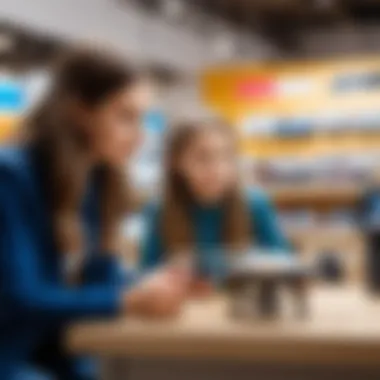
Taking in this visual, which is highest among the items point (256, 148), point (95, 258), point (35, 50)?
point (256, 148)

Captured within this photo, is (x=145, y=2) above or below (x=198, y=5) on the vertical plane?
below

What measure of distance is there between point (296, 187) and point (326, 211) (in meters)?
0.24

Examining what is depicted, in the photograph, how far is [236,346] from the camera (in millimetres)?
1655

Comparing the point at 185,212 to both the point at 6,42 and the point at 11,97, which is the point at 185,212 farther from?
the point at 6,42

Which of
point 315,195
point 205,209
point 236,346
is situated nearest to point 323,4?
point 315,195

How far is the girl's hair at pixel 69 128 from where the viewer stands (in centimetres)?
224

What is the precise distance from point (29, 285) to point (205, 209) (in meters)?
1.38

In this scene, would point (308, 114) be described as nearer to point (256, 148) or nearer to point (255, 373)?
point (256, 148)

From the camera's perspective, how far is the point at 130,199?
9.26ft

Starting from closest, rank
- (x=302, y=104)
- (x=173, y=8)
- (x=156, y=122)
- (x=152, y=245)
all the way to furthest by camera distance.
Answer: (x=152, y=245) → (x=156, y=122) → (x=173, y=8) → (x=302, y=104)

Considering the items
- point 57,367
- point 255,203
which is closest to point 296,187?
point 255,203

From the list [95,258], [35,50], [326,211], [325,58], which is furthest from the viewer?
[325,58]

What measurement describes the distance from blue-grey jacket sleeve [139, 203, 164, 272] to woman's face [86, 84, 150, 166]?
0.76 m

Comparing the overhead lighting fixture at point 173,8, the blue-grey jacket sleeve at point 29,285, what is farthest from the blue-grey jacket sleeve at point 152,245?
the overhead lighting fixture at point 173,8
